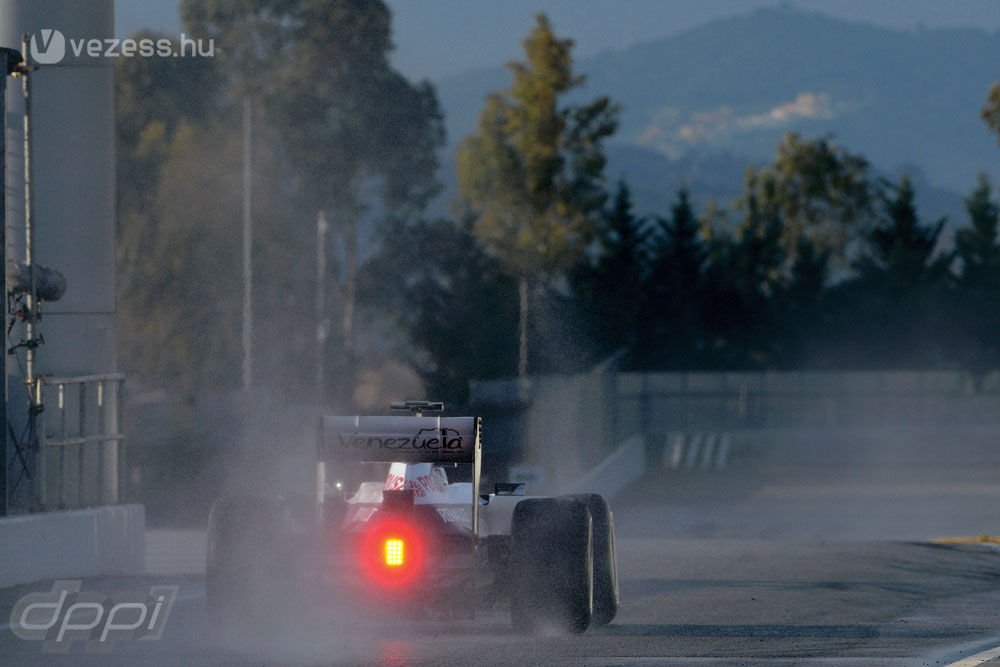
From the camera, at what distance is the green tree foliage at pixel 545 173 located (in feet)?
201

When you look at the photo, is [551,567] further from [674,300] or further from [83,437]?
[674,300]

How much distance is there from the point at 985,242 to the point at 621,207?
19671 millimetres

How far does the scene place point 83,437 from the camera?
1741 centimetres

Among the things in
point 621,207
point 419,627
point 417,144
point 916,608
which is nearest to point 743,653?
point 419,627

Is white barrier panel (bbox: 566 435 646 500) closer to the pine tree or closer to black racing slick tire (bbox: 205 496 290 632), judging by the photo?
black racing slick tire (bbox: 205 496 290 632)

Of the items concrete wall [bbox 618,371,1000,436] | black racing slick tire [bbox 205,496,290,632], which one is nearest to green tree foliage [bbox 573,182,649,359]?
concrete wall [bbox 618,371,1000,436]

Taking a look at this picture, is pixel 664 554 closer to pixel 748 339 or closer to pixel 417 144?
pixel 417 144

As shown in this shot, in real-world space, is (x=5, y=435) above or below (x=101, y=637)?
above

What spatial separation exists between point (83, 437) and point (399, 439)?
7.15 metres

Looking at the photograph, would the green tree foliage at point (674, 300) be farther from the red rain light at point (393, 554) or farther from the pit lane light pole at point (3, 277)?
the red rain light at point (393, 554)

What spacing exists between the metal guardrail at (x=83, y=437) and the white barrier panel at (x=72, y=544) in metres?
0.47

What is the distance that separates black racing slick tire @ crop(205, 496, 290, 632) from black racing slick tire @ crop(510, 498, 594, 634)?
5.33 feet

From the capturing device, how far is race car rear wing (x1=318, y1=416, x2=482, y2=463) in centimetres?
1126

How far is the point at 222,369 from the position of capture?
6300 cm
